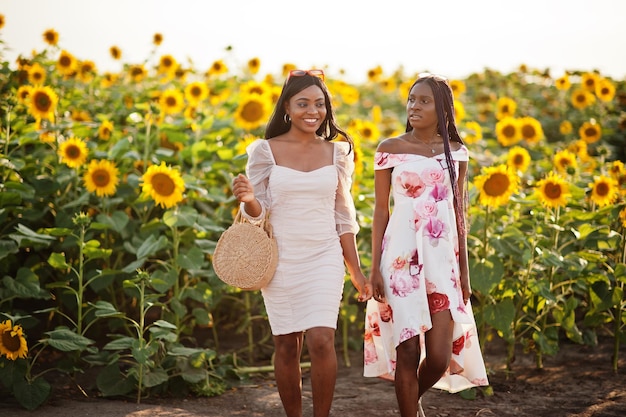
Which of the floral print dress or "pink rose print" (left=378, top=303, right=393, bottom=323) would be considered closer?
the floral print dress

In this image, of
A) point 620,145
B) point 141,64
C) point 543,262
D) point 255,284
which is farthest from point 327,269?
point 620,145

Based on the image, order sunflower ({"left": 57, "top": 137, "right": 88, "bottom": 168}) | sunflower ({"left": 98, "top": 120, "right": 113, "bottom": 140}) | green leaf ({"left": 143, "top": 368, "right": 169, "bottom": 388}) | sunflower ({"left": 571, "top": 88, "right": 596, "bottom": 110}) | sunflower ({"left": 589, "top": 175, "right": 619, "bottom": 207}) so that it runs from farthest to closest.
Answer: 1. sunflower ({"left": 571, "top": 88, "right": 596, "bottom": 110})
2. sunflower ({"left": 98, "top": 120, "right": 113, "bottom": 140})
3. sunflower ({"left": 57, "top": 137, "right": 88, "bottom": 168})
4. sunflower ({"left": 589, "top": 175, "right": 619, "bottom": 207})
5. green leaf ({"left": 143, "top": 368, "right": 169, "bottom": 388})

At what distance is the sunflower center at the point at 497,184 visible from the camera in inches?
174

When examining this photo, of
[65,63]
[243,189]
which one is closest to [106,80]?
[65,63]

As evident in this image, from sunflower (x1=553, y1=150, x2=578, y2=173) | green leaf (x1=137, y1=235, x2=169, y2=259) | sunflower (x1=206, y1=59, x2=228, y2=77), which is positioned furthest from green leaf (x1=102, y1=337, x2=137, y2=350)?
sunflower (x1=206, y1=59, x2=228, y2=77)

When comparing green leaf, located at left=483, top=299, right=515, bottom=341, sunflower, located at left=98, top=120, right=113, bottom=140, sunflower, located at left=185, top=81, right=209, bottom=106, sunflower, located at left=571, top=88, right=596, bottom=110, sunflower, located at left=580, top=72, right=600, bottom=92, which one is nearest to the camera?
green leaf, located at left=483, top=299, right=515, bottom=341

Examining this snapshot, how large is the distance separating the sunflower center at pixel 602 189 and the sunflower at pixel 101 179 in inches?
110

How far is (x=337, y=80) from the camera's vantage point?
7887 millimetres

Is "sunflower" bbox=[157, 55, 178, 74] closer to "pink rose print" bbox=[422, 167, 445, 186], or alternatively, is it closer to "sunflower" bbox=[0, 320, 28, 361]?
"sunflower" bbox=[0, 320, 28, 361]

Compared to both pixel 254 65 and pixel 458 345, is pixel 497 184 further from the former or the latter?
pixel 254 65

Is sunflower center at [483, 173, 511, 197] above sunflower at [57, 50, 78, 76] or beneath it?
beneath

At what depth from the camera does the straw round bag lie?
3482 mm

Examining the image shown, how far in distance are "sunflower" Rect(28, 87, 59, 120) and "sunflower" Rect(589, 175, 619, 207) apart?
11.2 ft

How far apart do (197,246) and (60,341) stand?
1.13 m
